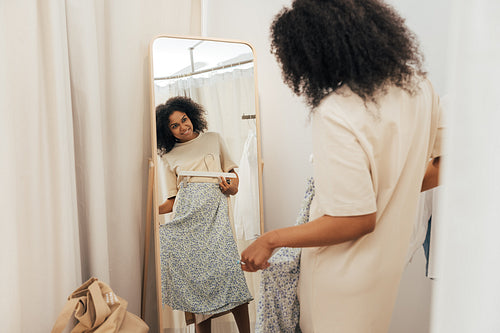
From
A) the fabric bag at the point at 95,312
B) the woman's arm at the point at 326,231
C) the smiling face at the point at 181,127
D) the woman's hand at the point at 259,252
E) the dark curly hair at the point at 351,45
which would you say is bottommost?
the fabric bag at the point at 95,312

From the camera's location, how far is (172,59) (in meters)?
1.63

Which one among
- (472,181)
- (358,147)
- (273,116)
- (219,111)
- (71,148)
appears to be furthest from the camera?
→ (273,116)

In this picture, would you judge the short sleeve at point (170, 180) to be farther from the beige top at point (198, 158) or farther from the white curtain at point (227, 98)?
the white curtain at point (227, 98)

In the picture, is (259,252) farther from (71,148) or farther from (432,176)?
(71,148)

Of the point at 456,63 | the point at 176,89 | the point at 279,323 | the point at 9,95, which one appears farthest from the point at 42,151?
the point at 456,63

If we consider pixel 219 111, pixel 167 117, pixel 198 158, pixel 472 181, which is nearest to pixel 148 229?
pixel 198 158

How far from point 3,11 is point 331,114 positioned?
3.28 ft

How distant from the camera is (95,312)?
1.17 meters

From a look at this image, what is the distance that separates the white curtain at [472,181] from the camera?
38 cm

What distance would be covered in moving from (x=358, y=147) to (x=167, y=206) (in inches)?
37.4

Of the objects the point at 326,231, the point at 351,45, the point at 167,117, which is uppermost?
the point at 351,45

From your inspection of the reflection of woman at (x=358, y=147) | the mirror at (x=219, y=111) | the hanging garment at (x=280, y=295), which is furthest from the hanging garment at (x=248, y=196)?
the reflection of woman at (x=358, y=147)

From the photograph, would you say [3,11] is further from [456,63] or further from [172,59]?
[456,63]

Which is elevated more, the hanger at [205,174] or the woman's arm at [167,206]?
the hanger at [205,174]
